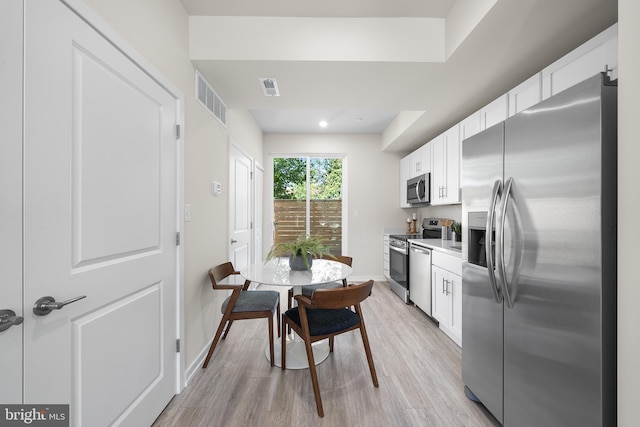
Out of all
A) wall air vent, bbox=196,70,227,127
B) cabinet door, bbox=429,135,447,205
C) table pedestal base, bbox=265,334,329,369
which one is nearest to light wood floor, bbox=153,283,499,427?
table pedestal base, bbox=265,334,329,369

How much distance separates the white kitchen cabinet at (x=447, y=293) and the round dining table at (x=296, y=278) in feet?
3.40

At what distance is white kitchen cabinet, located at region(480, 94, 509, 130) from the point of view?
6.94 feet

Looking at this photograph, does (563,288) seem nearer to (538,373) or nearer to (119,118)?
(538,373)

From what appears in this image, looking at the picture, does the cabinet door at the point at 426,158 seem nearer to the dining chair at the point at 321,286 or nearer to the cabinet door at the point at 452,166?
the cabinet door at the point at 452,166

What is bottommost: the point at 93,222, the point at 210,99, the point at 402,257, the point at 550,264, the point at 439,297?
the point at 439,297

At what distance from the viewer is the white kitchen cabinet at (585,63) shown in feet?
4.49

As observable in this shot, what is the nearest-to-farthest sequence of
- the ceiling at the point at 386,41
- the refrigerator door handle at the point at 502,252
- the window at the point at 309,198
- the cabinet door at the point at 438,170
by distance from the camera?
the refrigerator door handle at the point at 502,252 < the ceiling at the point at 386,41 < the cabinet door at the point at 438,170 < the window at the point at 309,198

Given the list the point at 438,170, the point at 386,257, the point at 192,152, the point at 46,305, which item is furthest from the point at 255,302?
the point at 386,257

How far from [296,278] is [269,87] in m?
1.65

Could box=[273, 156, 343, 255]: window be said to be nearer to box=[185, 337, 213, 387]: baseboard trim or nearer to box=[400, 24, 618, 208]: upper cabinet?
box=[400, 24, 618, 208]: upper cabinet

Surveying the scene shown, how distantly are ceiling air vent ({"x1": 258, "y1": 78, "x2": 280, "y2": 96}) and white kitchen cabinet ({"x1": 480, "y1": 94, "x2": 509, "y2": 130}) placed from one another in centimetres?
186

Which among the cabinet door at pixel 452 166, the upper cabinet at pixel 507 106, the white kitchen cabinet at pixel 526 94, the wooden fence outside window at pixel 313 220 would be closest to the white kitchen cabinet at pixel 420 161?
the upper cabinet at pixel 507 106

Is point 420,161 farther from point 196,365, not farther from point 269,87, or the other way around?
point 196,365

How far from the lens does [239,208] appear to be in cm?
325
